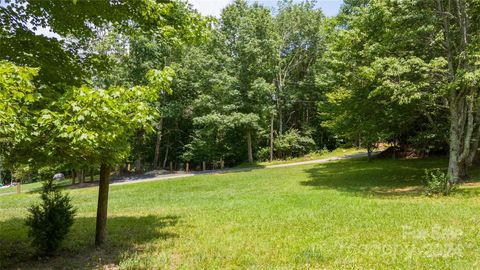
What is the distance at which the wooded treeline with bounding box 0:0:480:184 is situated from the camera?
4.84 m

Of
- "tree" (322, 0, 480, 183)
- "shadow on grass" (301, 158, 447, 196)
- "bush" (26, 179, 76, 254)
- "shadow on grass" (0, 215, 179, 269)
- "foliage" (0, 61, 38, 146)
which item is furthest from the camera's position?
"shadow on grass" (301, 158, 447, 196)

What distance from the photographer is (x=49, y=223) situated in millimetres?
7074

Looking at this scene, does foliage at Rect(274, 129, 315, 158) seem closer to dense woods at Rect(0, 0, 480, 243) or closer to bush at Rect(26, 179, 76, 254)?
dense woods at Rect(0, 0, 480, 243)

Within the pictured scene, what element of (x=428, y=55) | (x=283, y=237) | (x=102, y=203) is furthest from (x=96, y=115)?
(x=428, y=55)

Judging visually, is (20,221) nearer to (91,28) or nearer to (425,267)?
(91,28)

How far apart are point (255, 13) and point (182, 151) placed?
53.6ft

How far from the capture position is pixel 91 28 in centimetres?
741

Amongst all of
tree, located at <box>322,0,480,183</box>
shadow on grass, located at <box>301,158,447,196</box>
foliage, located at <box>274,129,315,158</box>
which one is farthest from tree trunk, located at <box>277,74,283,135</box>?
tree, located at <box>322,0,480,183</box>

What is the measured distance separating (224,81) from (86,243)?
23431 millimetres

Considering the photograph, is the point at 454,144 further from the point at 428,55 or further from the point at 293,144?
the point at 293,144

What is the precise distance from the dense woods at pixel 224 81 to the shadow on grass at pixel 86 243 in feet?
1.93

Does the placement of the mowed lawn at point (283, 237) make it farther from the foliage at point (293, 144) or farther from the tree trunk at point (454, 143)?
the foliage at point (293, 144)

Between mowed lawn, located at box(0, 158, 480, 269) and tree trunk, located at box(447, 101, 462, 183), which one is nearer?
mowed lawn, located at box(0, 158, 480, 269)

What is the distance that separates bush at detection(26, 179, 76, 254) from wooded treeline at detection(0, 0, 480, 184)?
75 centimetres
